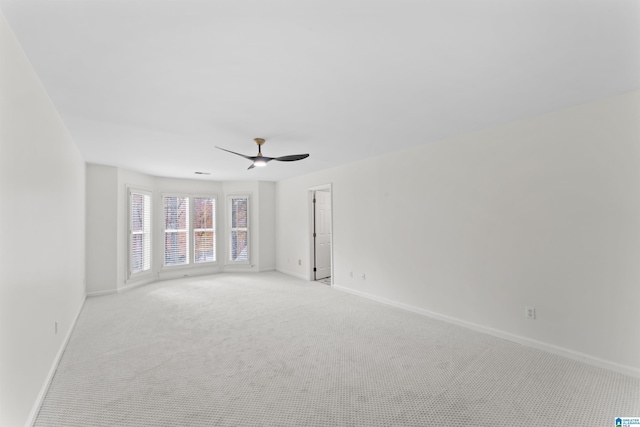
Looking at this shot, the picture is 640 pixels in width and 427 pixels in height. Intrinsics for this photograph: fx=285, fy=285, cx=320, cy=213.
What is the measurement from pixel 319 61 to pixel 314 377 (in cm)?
244

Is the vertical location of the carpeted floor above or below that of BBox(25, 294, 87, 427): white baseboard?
below

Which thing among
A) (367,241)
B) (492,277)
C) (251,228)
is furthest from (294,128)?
(251,228)

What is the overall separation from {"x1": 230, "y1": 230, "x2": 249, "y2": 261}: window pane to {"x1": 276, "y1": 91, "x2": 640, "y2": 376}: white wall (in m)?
3.73

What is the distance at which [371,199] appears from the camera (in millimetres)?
4742

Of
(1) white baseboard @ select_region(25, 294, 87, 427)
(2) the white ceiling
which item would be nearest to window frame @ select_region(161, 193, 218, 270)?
(1) white baseboard @ select_region(25, 294, 87, 427)

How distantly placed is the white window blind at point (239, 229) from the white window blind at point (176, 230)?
1.00m

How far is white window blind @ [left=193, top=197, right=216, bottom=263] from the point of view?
22.4 ft

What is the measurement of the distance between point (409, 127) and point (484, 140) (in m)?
0.92

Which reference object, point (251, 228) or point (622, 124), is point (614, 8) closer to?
point (622, 124)

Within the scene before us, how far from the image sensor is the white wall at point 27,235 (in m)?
1.53

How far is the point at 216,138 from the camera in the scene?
11.4 ft

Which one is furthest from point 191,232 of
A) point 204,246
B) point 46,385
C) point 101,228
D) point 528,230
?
point 528,230

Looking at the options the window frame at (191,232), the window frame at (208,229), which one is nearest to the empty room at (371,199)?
the window frame at (191,232)

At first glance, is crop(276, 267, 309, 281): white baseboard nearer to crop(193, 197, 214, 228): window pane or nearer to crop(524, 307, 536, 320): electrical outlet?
crop(193, 197, 214, 228): window pane
